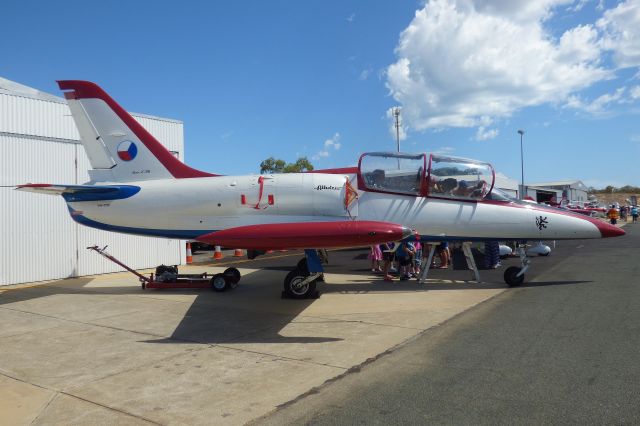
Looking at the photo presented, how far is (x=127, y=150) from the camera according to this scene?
10.5 m

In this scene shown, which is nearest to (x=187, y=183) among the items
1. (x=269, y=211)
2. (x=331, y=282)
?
(x=269, y=211)

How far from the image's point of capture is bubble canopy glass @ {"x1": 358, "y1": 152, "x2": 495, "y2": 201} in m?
9.52

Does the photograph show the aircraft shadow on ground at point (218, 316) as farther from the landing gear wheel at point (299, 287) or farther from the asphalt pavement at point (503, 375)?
the asphalt pavement at point (503, 375)

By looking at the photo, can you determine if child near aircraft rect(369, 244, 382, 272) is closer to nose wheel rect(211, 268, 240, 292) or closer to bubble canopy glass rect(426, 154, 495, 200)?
bubble canopy glass rect(426, 154, 495, 200)

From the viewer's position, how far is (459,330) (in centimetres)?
666

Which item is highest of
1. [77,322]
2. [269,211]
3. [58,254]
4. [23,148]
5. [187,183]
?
[23,148]

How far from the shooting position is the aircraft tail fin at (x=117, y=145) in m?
10.4

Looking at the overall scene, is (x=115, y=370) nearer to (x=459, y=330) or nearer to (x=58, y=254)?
(x=459, y=330)

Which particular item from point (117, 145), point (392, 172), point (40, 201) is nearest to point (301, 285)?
point (392, 172)

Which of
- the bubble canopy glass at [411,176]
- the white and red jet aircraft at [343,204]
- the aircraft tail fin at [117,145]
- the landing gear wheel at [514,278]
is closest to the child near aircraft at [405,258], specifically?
the white and red jet aircraft at [343,204]

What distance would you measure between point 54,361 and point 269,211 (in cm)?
484

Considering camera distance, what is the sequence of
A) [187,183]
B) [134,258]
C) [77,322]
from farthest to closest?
1. [134,258]
2. [187,183]
3. [77,322]

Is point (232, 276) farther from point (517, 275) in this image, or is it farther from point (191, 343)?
point (517, 275)

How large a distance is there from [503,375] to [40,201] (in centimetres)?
1286
